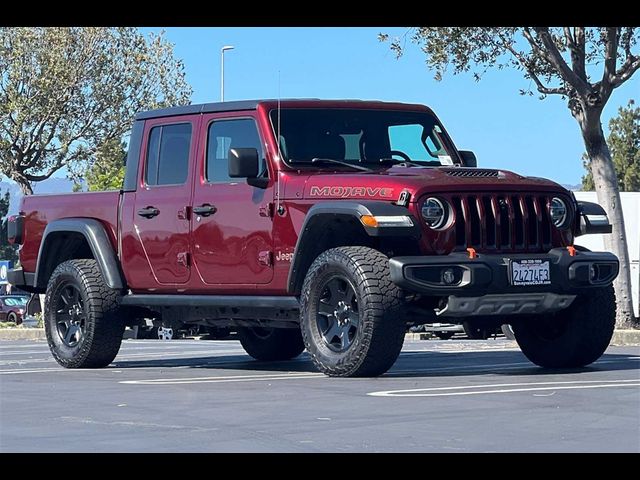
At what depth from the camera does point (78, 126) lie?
136 ft

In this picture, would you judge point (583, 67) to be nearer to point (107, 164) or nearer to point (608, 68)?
point (608, 68)

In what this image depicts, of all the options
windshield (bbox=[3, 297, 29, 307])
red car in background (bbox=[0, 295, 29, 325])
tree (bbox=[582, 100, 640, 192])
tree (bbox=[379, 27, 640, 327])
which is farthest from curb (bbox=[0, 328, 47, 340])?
tree (bbox=[582, 100, 640, 192])

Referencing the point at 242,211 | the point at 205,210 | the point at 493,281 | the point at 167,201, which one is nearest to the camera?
the point at 493,281

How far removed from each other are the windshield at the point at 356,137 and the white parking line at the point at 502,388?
2.55m

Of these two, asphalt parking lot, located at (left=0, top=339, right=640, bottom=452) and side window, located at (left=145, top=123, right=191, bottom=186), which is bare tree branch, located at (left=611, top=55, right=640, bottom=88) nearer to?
asphalt parking lot, located at (left=0, top=339, right=640, bottom=452)

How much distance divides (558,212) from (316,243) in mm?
1820

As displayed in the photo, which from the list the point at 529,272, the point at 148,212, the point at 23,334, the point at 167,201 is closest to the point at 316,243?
the point at 529,272

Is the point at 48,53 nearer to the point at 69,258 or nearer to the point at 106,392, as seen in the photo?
the point at 69,258

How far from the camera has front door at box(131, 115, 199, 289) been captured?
1188 cm

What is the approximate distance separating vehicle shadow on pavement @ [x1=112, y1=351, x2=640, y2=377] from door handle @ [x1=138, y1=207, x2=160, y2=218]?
4.70 ft

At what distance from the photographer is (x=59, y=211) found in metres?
13.1
